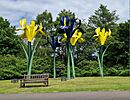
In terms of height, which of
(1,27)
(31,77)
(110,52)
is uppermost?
(1,27)

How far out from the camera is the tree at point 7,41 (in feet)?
159

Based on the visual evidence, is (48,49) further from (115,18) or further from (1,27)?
(115,18)

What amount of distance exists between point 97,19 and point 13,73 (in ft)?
90.3

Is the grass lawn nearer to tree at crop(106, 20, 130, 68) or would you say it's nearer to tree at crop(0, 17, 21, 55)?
tree at crop(0, 17, 21, 55)

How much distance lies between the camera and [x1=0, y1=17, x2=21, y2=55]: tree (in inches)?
1912

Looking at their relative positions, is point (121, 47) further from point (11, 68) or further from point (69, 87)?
point (69, 87)

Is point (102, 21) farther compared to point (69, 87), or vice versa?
point (102, 21)

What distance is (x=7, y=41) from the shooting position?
49.2 meters

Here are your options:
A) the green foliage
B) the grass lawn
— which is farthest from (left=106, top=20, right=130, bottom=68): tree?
the grass lawn

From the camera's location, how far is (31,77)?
19719 mm

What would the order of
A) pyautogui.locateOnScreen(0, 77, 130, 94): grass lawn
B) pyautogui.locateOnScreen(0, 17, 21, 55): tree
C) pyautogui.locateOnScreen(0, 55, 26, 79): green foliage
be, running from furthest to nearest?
pyautogui.locateOnScreen(0, 17, 21, 55): tree < pyautogui.locateOnScreen(0, 55, 26, 79): green foliage < pyautogui.locateOnScreen(0, 77, 130, 94): grass lawn

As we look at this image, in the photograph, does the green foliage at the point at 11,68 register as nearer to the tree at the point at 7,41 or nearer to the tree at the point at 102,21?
the tree at the point at 7,41

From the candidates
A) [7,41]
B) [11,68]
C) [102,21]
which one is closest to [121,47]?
[102,21]

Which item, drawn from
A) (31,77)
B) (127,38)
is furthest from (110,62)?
(31,77)
